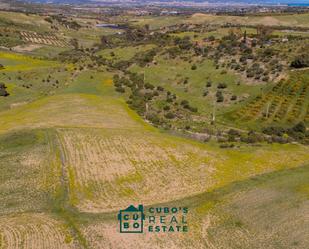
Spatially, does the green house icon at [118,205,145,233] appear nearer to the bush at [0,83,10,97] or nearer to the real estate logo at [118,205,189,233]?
the real estate logo at [118,205,189,233]

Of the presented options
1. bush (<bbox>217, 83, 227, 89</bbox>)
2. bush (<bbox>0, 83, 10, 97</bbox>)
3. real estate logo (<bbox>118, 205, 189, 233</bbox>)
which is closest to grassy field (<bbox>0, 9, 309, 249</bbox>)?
real estate logo (<bbox>118, 205, 189, 233</bbox>)

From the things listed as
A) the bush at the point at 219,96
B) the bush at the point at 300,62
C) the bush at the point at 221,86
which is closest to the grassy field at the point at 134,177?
the bush at the point at 219,96

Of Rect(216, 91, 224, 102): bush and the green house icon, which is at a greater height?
the green house icon

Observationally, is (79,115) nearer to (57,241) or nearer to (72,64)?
(57,241)

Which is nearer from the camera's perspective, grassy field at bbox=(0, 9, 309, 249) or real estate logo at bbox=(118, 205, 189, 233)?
grassy field at bbox=(0, 9, 309, 249)

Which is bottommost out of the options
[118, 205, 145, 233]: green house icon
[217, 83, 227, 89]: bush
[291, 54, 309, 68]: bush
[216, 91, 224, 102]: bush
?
[216, 91, 224, 102]: bush

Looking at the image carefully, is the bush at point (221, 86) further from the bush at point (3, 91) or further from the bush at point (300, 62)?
the bush at point (3, 91)

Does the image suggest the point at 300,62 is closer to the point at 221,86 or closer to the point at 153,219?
the point at 221,86

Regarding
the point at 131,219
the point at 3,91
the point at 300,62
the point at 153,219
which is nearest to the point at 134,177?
the point at 131,219
